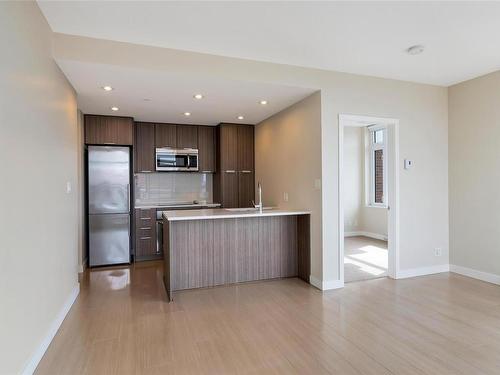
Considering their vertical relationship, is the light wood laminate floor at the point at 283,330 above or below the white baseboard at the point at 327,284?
below

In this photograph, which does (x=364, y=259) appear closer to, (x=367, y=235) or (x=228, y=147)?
(x=367, y=235)

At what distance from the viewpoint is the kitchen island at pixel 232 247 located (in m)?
3.81

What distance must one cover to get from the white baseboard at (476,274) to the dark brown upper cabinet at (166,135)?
499 centimetres

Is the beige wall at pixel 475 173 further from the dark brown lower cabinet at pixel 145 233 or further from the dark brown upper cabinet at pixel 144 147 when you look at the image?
the dark brown upper cabinet at pixel 144 147

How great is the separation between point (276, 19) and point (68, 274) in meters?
3.27

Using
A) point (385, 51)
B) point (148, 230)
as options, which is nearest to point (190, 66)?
point (385, 51)

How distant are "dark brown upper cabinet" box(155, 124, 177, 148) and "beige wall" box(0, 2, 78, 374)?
8.13 feet

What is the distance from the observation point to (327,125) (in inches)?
150

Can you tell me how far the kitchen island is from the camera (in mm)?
3809

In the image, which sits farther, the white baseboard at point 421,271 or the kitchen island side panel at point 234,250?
the white baseboard at point 421,271

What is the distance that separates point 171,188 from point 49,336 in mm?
3795

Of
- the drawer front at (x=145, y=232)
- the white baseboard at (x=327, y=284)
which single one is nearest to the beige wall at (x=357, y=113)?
the white baseboard at (x=327, y=284)

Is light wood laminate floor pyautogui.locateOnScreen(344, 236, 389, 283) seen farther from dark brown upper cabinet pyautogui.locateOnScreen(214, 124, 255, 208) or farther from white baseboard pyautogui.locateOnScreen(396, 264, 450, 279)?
dark brown upper cabinet pyautogui.locateOnScreen(214, 124, 255, 208)

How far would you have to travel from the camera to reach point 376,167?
7.34 m
